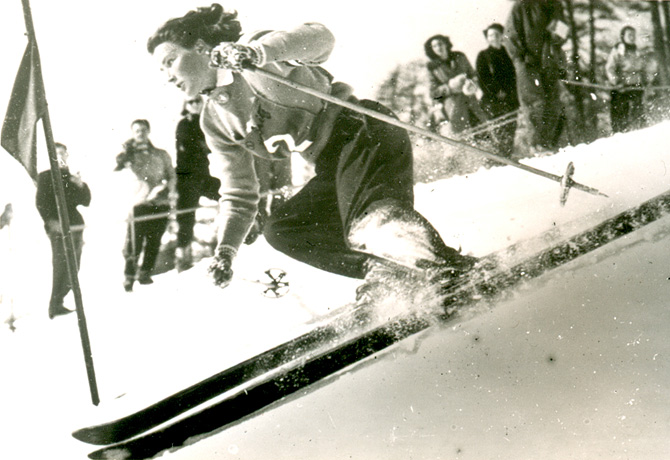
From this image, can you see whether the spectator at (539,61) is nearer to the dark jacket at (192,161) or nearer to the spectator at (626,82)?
the spectator at (626,82)

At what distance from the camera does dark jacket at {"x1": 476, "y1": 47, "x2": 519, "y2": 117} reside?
7.20 feet

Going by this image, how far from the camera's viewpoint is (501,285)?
7.10 feet

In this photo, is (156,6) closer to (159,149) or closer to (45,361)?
(159,149)

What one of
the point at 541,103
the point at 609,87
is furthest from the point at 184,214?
the point at 609,87

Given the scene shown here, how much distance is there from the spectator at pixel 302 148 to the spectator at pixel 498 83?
0.35 meters

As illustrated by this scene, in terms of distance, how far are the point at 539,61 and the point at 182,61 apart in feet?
4.14

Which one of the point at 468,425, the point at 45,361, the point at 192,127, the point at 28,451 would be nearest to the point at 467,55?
the point at 192,127

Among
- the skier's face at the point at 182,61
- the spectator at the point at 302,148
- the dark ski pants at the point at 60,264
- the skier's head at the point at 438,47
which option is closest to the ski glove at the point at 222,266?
the spectator at the point at 302,148

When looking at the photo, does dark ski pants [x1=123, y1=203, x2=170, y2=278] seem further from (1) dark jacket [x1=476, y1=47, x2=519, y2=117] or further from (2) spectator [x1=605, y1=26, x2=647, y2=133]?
(2) spectator [x1=605, y1=26, x2=647, y2=133]

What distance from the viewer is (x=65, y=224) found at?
1.95m

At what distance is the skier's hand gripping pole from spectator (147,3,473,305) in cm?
2

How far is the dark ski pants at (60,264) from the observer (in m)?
1.96

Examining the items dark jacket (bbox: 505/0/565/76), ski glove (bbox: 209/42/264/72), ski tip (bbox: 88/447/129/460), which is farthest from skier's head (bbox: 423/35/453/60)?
ski tip (bbox: 88/447/129/460)

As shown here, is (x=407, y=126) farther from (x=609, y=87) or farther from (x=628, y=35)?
(x=628, y=35)
